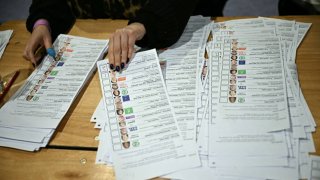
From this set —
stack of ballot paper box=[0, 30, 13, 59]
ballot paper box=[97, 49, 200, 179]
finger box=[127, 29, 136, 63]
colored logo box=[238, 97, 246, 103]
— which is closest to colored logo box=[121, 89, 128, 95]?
ballot paper box=[97, 49, 200, 179]

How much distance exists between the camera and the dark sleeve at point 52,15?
3.58 feet

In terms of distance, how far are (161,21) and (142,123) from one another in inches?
13.1

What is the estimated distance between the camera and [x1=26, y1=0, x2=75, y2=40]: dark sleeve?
1090 mm

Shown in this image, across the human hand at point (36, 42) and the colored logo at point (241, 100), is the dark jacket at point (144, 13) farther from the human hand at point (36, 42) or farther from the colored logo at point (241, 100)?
the colored logo at point (241, 100)

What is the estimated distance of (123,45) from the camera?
0.88 metres

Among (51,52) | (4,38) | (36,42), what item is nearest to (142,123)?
(51,52)

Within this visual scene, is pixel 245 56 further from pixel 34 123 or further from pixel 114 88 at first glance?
→ pixel 34 123

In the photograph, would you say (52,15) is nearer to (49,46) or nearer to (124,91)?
(49,46)

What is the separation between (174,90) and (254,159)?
0.27m

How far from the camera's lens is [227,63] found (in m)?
0.85

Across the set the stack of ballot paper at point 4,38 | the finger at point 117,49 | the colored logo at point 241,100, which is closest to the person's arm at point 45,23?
the stack of ballot paper at point 4,38

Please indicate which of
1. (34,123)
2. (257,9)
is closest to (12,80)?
(34,123)

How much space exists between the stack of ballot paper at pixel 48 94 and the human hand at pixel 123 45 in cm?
9

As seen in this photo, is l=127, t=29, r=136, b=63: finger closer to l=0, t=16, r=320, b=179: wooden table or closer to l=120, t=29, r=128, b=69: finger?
l=120, t=29, r=128, b=69: finger
